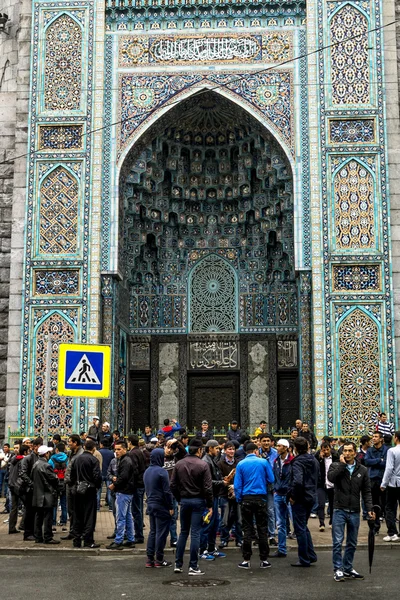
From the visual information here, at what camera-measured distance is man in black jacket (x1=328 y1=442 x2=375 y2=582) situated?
830cm

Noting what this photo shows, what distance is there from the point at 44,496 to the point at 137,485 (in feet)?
4.23

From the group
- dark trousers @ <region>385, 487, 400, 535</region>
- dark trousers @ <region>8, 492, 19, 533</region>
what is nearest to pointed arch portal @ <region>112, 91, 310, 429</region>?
dark trousers @ <region>8, 492, 19, 533</region>

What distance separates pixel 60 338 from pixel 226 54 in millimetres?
7140

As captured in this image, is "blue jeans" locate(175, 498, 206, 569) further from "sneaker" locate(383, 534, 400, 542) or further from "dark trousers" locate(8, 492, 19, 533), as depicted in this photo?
"dark trousers" locate(8, 492, 19, 533)

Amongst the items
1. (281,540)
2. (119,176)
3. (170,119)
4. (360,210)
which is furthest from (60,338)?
(281,540)

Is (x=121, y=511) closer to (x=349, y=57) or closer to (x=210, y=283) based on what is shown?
(x=210, y=283)

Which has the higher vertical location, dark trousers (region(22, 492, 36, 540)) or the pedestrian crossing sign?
the pedestrian crossing sign

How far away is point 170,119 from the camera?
1959 cm

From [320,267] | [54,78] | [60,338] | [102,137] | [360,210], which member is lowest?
[60,338]

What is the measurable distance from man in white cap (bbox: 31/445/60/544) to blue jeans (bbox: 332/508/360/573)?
4.22m

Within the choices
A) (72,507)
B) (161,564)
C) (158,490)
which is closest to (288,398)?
(72,507)

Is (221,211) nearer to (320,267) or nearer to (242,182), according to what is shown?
(242,182)

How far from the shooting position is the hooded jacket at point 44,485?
36.8ft

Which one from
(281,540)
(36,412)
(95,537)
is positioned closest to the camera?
(281,540)
